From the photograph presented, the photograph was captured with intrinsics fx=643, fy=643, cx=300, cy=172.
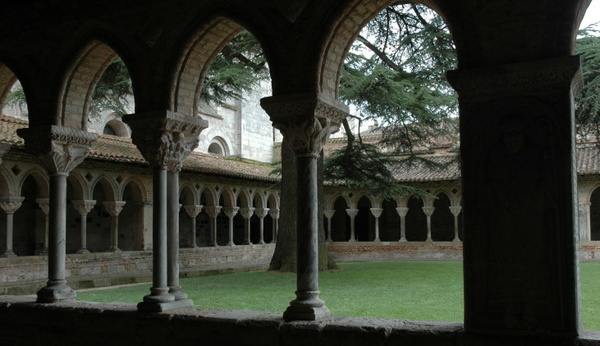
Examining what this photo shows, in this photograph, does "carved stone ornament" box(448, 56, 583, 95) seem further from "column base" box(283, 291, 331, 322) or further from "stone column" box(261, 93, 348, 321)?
"column base" box(283, 291, 331, 322)

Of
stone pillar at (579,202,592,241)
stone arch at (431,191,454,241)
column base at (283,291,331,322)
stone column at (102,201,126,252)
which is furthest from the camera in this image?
stone arch at (431,191,454,241)

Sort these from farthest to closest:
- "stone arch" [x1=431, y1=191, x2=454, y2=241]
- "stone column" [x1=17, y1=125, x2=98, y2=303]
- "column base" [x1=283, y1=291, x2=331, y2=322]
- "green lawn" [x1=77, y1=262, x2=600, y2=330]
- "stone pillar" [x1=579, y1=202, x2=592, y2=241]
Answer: "stone arch" [x1=431, y1=191, x2=454, y2=241] < "stone pillar" [x1=579, y1=202, x2=592, y2=241] < "green lawn" [x1=77, y1=262, x2=600, y2=330] < "stone column" [x1=17, y1=125, x2=98, y2=303] < "column base" [x1=283, y1=291, x2=331, y2=322]

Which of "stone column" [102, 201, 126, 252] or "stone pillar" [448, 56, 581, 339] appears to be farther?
"stone column" [102, 201, 126, 252]

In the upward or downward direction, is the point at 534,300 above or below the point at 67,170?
below

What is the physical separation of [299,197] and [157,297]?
1638 millimetres

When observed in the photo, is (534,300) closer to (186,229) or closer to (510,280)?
(510,280)

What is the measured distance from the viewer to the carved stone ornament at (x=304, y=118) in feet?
17.3

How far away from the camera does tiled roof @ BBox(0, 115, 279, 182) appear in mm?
14539

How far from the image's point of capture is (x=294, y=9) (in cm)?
537

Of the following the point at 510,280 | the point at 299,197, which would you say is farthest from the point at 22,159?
the point at 510,280

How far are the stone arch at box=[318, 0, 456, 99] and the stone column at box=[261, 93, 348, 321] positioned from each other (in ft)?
0.59

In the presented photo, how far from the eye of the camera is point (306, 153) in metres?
5.35

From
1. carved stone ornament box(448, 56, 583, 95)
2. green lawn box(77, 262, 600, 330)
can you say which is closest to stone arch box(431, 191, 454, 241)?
green lawn box(77, 262, 600, 330)

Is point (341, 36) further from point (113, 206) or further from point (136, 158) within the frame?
point (113, 206)
